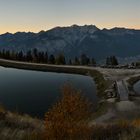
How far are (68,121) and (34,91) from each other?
39.8 metres

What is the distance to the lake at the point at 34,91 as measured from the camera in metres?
43.0

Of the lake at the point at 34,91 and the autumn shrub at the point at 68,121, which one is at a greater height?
the autumn shrub at the point at 68,121

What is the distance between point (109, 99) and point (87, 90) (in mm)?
11789

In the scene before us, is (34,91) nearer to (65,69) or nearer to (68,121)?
(65,69)

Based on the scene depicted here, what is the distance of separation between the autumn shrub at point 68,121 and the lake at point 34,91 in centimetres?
2332

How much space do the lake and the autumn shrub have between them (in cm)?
2332

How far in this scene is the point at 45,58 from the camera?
4520 inches

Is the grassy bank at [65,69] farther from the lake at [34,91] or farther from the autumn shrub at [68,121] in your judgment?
the autumn shrub at [68,121]

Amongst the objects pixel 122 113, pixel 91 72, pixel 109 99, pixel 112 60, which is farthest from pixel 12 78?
pixel 112 60

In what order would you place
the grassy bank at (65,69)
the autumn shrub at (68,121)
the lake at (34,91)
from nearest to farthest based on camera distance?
the autumn shrub at (68,121), the lake at (34,91), the grassy bank at (65,69)

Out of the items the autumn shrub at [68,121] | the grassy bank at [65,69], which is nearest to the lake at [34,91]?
the grassy bank at [65,69]

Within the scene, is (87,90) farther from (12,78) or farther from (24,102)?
(12,78)

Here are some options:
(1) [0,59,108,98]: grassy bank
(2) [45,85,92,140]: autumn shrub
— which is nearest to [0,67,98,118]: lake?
(1) [0,59,108,98]: grassy bank

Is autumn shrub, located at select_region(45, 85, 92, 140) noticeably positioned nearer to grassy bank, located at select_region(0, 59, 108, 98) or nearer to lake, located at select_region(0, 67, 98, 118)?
lake, located at select_region(0, 67, 98, 118)
